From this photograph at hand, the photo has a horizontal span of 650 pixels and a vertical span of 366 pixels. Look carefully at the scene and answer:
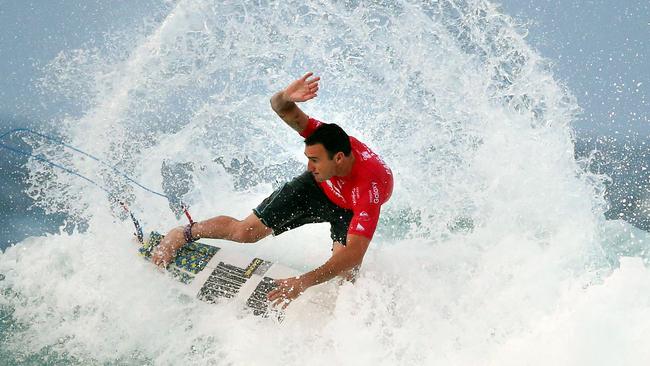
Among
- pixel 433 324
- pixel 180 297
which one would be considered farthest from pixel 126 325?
pixel 433 324

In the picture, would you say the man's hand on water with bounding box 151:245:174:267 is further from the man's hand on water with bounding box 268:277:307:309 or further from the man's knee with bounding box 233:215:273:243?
the man's hand on water with bounding box 268:277:307:309

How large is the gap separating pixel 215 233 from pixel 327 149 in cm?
181

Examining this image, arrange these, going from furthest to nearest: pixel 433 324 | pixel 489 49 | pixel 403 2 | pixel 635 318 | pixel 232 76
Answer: pixel 232 76 → pixel 403 2 → pixel 489 49 → pixel 433 324 → pixel 635 318

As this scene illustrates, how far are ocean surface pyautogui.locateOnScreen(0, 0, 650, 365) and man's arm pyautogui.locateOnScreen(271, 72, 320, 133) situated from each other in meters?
1.58

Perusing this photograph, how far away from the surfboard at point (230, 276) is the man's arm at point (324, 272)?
557mm

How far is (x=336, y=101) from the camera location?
914cm

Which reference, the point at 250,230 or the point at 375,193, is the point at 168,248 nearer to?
the point at 250,230

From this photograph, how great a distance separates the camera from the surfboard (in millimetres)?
4664

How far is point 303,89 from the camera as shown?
165 inches

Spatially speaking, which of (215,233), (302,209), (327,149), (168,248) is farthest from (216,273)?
(327,149)

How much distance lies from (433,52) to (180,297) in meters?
4.62

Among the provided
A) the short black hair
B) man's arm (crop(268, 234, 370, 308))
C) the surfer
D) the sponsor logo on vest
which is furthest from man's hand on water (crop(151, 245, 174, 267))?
the sponsor logo on vest

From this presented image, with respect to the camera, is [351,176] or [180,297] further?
[180,297]

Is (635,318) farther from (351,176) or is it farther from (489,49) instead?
(489,49)
